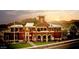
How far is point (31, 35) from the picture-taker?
7.20ft

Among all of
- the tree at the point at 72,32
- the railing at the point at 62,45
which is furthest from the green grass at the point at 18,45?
the tree at the point at 72,32

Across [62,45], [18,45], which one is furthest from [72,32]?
[18,45]

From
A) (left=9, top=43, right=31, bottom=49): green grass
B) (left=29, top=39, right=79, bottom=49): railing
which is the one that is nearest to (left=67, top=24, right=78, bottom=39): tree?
(left=29, top=39, right=79, bottom=49): railing

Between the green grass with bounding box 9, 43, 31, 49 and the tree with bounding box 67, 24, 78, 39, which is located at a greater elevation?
the tree with bounding box 67, 24, 78, 39

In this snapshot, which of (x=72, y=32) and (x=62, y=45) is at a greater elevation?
(x=72, y=32)

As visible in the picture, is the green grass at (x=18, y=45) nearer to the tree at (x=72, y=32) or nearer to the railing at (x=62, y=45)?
the railing at (x=62, y=45)

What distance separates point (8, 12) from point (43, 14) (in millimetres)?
447

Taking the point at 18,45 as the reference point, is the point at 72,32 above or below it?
above

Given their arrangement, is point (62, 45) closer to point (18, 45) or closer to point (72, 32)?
point (72, 32)

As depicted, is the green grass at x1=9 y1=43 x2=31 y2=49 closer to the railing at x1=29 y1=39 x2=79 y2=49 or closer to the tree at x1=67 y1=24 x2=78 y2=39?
the railing at x1=29 y1=39 x2=79 y2=49

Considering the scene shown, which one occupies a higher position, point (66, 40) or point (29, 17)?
point (29, 17)

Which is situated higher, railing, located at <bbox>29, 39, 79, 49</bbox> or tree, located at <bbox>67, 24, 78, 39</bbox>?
tree, located at <bbox>67, 24, 78, 39</bbox>
